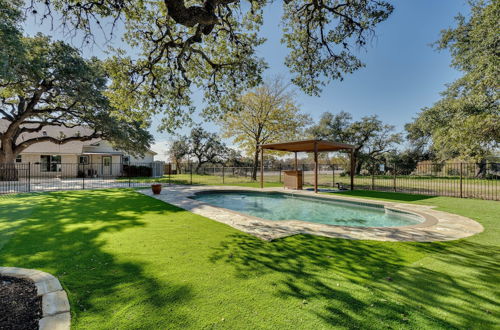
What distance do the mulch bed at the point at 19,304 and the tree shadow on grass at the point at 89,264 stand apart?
270mm

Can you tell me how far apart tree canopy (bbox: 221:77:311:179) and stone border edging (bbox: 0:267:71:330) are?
1776 cm

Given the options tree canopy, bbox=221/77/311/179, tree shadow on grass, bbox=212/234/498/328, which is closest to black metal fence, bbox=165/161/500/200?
tree canopy, bbox=221/77/311/179

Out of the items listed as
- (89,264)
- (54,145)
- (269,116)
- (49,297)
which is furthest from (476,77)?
(54,145)

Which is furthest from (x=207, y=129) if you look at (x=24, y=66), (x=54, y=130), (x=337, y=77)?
(x=337, y=77)

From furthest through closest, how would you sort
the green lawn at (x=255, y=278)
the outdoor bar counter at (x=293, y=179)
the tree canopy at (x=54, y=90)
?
1. the outdoor bar counter at (x=293, y=179)
2. the tree canopy at (x=54, y=90)
3. the green lawn at (x=255, y=278)

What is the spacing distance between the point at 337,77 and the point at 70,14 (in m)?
7.31

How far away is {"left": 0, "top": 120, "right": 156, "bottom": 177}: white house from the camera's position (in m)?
20.9

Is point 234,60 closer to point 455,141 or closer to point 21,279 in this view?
point 21,279

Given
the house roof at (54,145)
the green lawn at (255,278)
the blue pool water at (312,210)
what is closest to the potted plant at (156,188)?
the blue pool water at (312,210)

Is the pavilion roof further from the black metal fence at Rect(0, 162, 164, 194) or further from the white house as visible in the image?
the white house

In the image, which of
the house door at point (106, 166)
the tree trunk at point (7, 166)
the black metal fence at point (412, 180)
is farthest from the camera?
the house door at point (106, 166)

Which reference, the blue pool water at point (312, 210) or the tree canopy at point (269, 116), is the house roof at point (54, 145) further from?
the blue pool water at point (312, 210)

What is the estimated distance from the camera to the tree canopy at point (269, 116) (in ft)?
65.0

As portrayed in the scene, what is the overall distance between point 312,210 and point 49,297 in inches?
337
